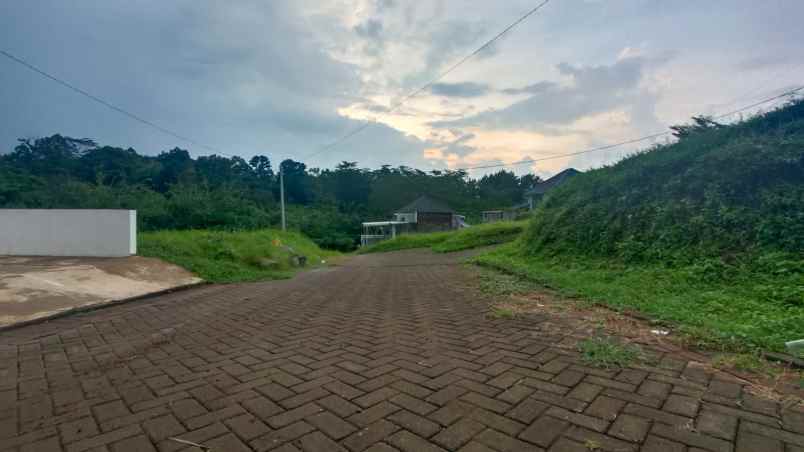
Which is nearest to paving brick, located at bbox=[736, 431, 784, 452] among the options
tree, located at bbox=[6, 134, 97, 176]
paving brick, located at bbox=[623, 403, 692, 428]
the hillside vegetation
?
paving brick, located at bbox=[623, 403, 692, 428]

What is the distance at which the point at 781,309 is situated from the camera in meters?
3.56

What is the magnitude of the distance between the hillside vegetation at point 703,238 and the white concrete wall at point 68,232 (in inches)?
337

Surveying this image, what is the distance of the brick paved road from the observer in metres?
1.76

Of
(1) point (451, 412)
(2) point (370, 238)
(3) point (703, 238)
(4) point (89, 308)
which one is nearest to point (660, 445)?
(1) point (451, 412)

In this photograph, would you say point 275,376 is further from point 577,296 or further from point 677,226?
point 677,226

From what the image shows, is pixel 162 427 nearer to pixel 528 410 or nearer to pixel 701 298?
pixel 528 410

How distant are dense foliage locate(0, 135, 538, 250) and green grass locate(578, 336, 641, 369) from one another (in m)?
13.5

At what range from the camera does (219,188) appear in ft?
56.9

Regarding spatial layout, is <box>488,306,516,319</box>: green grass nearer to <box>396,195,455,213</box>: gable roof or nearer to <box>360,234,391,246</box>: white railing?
<box>396,195,455,213</box>: gable roof

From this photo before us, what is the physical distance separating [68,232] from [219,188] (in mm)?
9166

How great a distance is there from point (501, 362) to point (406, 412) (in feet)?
3.27

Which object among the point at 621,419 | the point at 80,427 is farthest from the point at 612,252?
the point at 80,427

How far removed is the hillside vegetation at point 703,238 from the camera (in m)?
3.69

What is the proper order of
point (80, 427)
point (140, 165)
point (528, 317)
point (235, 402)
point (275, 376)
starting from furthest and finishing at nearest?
point (140, 165) → point (528, 317) → point (275, 376) → point (235, 402) → point (80, 427)
